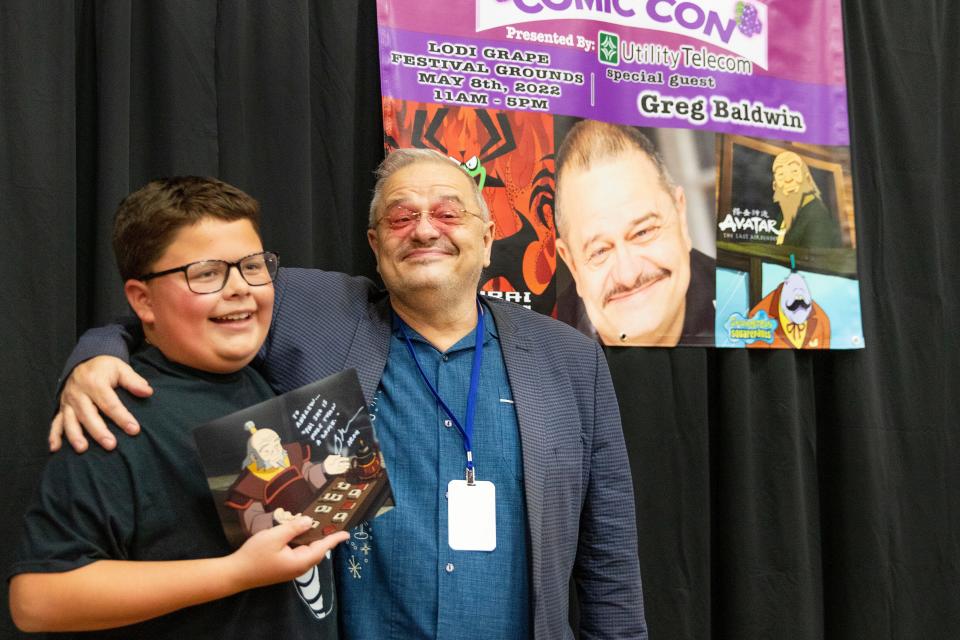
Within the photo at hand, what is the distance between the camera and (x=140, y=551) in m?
1.12

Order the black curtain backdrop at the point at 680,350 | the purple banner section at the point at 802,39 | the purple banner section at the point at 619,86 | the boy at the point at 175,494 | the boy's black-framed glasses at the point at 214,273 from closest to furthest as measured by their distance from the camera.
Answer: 1. the boy at the point at 175,494
2. the boy's black-framed glasses at the point at 214,273
3. the black curtain backdrop at the point at 680,350
4. the purple banner section at the point at 619,86
5. the purple banner section at the point at 802,39

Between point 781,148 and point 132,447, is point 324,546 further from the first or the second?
point 781,148

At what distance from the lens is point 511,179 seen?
7.66 ft

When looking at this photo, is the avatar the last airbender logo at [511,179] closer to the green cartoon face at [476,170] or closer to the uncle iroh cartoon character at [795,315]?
the green cartoon face at [476,170]

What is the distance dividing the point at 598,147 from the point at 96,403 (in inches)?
67.4

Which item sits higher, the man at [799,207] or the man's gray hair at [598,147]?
the man's gray hair at [598,147]

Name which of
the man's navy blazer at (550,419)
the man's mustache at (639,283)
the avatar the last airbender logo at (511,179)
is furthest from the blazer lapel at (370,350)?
the man's mustache at (639,283)

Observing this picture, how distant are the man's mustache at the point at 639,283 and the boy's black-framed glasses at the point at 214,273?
54.2 inches

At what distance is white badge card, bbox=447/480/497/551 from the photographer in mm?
1557

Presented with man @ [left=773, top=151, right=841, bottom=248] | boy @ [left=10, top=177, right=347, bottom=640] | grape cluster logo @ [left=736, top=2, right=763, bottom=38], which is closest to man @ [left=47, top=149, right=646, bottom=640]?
boy @ [left=10, top=177, right=347, bottom=640]

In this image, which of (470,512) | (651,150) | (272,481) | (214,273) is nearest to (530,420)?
(470,512)

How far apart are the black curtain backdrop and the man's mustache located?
0.20 m

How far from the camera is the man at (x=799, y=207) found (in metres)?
2.67

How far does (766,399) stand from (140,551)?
2.09 meters
